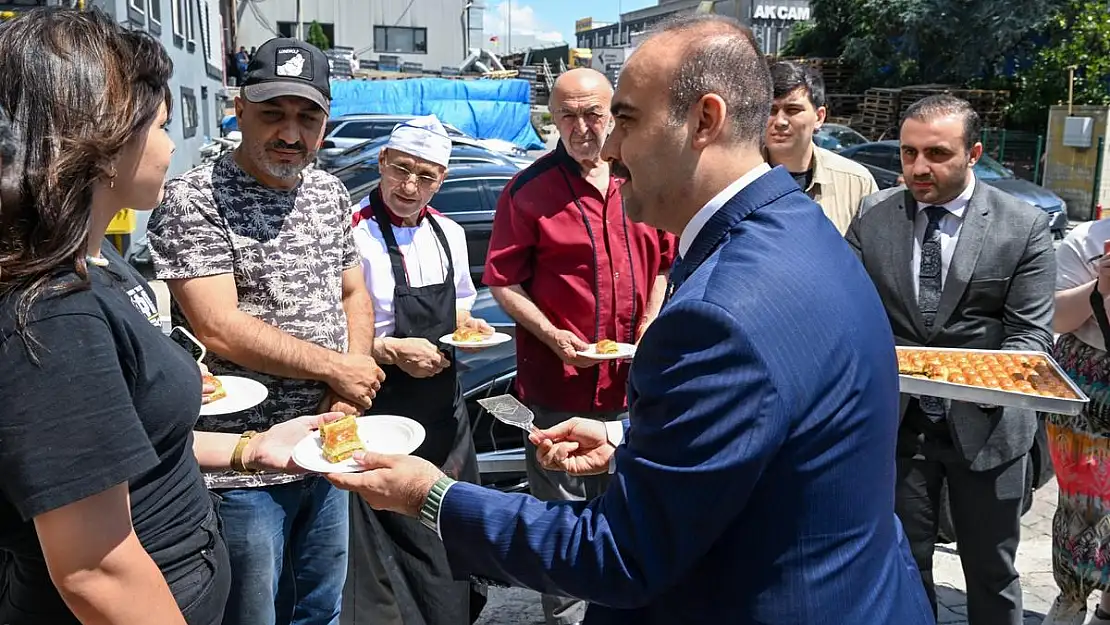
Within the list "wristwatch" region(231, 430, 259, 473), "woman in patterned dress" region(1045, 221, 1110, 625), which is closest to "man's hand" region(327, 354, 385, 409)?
"wristwatch" region(231, 430, 259, 473)

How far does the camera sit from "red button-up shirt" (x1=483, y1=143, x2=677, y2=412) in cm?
371

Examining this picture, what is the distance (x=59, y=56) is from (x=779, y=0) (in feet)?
179

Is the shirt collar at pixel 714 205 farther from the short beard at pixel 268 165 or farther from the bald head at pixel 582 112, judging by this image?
the bald head at pixel 582 112

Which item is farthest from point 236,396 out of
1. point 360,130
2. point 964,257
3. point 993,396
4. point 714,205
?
point 360,130

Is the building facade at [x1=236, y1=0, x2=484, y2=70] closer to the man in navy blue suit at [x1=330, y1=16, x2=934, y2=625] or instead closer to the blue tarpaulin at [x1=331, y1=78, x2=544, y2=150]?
the blue tarpaulin at [x1=331, y1=78, x2=544, y2=150]

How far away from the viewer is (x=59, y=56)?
5.16 feet

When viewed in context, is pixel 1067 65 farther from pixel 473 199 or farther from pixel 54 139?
pixel 54 139

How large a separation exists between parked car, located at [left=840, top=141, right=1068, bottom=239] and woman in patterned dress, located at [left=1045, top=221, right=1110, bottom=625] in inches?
373

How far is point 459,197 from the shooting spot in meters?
8.83

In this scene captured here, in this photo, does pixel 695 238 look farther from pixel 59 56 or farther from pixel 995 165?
pixel 995 165

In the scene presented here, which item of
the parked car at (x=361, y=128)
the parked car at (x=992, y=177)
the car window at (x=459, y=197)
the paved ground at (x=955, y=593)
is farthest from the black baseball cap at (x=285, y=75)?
the parked car at (x=361, y=128)

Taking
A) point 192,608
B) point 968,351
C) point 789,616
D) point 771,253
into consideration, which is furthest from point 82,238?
point 968,351

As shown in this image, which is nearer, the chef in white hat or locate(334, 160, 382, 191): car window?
the chef in white hat

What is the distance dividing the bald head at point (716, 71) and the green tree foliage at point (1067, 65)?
21054 mm
